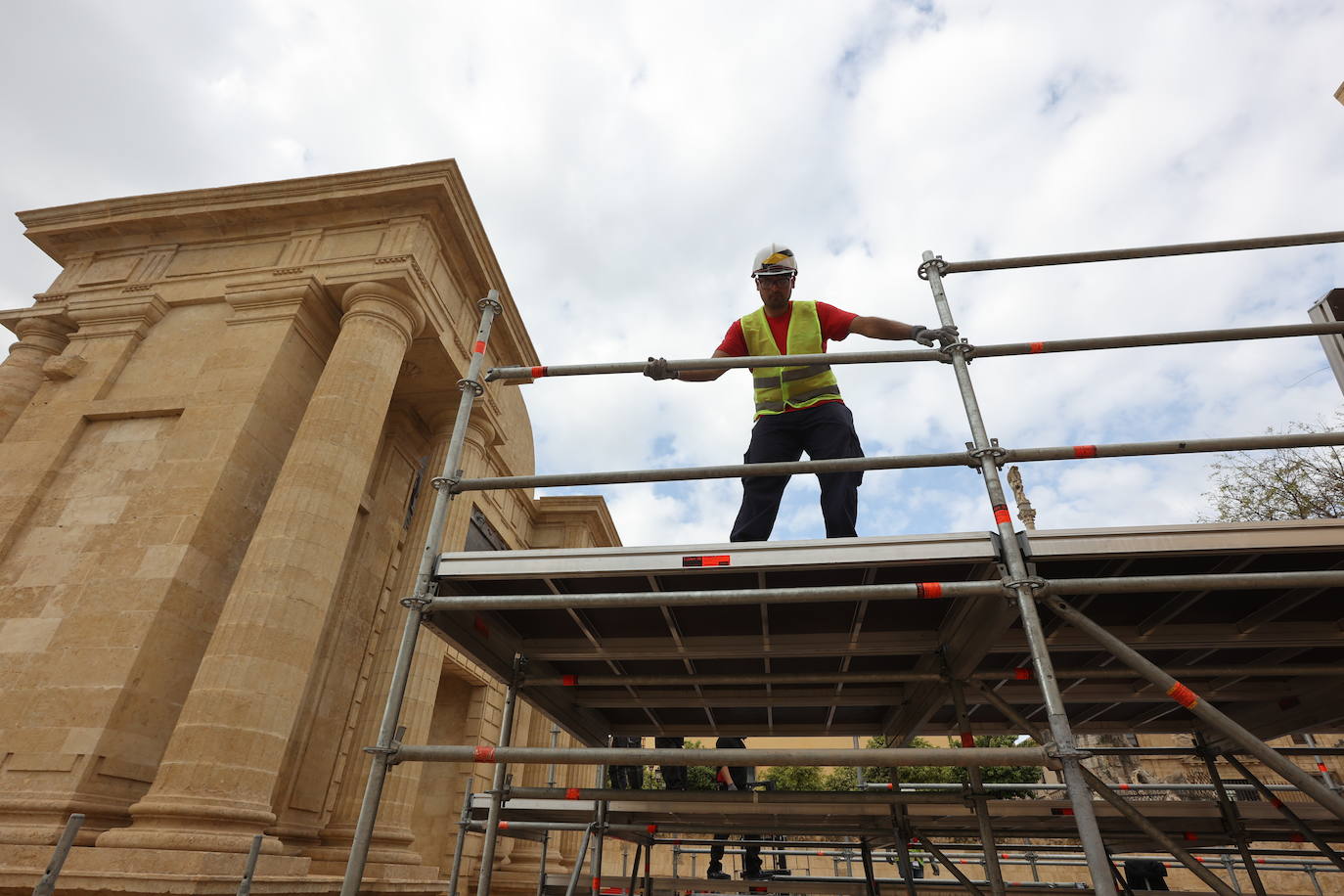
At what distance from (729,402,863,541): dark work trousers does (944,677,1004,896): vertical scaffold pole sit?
48.9 inches

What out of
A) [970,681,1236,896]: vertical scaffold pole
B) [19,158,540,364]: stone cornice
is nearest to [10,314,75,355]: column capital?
[19,158,540,364]: stone cornice

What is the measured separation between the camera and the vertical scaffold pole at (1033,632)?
259cm

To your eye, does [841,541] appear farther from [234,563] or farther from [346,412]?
[234,563]

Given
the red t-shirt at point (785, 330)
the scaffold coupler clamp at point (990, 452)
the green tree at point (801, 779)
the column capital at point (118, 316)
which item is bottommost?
the scaffold coupler clamp at point (990, 452)

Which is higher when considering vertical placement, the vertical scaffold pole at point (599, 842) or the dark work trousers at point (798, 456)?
the dark work trousers at point (798, 456)

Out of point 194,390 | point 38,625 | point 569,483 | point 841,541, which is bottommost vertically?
point 841,541

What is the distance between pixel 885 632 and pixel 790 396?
182cm

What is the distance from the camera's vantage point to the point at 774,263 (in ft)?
17.5

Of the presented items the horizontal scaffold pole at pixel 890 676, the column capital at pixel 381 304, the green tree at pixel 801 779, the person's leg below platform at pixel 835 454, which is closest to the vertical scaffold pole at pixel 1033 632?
the person's leg below platform at pixel 835 454

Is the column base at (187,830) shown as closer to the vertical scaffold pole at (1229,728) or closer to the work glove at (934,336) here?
the work glove at (934,336)

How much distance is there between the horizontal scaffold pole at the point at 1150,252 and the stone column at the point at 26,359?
1490 cm

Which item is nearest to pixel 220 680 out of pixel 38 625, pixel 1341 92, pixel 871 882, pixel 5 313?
pixel 38 625

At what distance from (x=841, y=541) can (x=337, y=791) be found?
12173 mm

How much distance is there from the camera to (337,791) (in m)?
12.3
